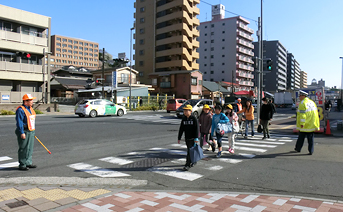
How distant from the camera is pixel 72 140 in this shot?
423 inches

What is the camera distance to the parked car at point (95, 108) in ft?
73.3

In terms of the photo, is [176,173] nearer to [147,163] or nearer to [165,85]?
[147,163]

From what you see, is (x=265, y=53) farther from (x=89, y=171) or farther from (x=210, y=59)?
(x=89, y=171)

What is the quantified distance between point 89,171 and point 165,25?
61.5 metres

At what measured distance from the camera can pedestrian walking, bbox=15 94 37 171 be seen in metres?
6.20

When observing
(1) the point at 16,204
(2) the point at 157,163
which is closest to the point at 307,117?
(2) the point at 157,163

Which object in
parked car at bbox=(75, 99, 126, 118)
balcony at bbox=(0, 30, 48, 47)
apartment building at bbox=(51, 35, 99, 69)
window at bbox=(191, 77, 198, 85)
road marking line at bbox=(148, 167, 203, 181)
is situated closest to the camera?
road marking line at bbox=(148, 167, 203, 181)

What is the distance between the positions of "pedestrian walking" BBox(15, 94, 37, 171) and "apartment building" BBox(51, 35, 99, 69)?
11863 cm

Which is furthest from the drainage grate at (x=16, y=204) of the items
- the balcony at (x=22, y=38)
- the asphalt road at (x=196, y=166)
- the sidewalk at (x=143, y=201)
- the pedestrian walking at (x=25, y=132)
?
the balcony at (x=22, y=38)

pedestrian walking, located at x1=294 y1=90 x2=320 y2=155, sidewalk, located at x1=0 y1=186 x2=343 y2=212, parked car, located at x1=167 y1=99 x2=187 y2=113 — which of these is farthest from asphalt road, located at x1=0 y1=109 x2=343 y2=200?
parked car, located at x1=167 y1=99 x2=187 y2=113

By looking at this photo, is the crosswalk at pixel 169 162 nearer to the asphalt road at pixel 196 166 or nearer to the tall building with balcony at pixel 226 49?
the asphalt road at pixel 196 166

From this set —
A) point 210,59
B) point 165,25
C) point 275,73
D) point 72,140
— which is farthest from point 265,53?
point 72,140

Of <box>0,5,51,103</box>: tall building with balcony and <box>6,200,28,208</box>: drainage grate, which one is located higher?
<box>0,5,51,103</box>: tall building with balcony

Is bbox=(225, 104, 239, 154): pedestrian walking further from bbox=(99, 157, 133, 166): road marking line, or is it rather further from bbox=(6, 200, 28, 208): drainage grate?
bbox=(6, 200, 28, 208): drainage grate
